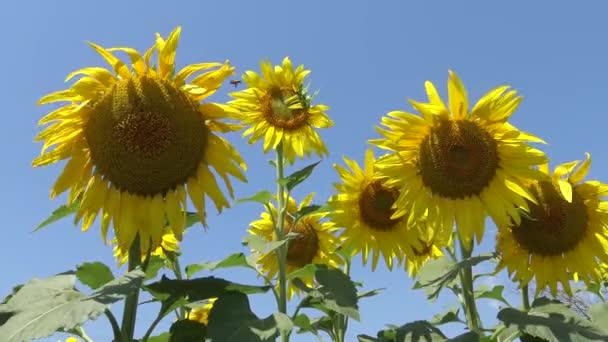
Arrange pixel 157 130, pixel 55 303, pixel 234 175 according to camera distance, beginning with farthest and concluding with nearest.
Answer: pixel 234 175 < pixel 157 130 < pixel 55 303

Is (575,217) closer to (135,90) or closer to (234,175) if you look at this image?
(234,175)

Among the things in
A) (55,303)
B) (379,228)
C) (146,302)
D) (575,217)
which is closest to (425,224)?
(379,228)

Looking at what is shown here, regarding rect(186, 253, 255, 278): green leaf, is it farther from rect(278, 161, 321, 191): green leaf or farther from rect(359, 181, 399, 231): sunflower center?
rect(359, 181, 399, 231): sunflower center

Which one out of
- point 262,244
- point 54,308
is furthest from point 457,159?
point 54,308

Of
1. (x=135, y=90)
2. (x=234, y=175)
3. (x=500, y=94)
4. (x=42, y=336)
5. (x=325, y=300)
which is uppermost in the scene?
(x=135, y=90)

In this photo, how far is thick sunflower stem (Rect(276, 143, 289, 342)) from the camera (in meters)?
4.11

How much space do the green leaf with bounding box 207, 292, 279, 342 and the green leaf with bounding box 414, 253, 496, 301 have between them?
1.06 meters

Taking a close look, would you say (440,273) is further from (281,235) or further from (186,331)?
(186,331)

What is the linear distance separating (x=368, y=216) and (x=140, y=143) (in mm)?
2609

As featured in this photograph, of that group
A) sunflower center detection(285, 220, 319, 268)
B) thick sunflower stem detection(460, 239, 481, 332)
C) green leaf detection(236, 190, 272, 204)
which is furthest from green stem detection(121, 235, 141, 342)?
sunflower center detection(285, 220, 319, 268)

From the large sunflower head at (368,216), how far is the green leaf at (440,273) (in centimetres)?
139

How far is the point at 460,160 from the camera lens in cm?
452

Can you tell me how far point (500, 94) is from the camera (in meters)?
4.35

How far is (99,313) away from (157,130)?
1128 millimetres
